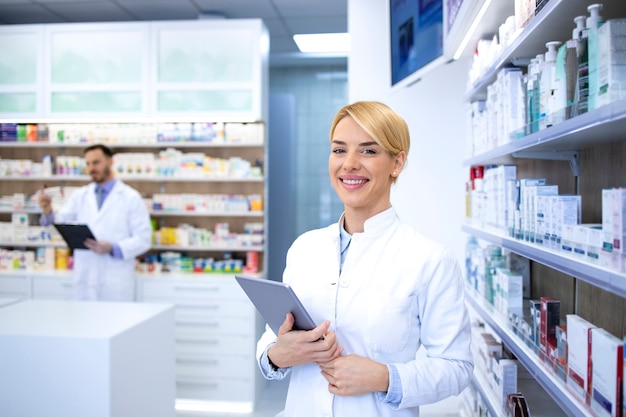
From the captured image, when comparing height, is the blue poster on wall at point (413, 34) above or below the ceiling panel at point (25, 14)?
below

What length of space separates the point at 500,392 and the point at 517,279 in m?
0.48

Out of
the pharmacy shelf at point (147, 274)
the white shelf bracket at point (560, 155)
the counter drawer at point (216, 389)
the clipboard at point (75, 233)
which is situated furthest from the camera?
the pharmacy shelf at point (147, 274)

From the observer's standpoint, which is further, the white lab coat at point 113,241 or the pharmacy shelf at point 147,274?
the pharmacy shelf at point 147,274

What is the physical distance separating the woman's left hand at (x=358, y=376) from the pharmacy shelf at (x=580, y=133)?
2.65ft

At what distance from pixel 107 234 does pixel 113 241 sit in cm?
8

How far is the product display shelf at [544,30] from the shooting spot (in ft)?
4.91

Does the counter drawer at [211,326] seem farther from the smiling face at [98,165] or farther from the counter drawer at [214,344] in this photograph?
the smiling face at [98,165]

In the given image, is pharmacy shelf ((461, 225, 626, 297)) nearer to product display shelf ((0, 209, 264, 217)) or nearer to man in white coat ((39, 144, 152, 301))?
product display shelf ((0, 209, 264, 217))

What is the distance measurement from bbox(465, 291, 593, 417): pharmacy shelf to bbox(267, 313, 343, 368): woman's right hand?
2.06 feet

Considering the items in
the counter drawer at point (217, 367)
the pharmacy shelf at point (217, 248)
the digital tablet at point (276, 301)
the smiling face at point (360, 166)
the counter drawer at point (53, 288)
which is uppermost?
the smiling face at point (360, 166)

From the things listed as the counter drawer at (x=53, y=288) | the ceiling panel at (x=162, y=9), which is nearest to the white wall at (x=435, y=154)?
the ceiling panel at (x=162, y=9)

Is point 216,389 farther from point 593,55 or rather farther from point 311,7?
point 593,55

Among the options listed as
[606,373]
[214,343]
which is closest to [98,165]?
[214,343]

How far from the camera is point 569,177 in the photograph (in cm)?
220
